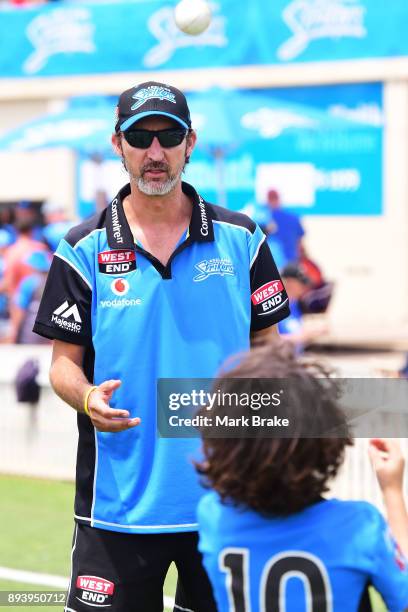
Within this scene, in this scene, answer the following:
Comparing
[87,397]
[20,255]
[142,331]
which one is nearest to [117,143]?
[142,331]

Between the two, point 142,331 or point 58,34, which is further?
point 58,34

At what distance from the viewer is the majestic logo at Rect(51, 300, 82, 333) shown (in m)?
3.68

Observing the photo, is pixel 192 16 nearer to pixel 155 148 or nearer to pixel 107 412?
pixel 155 148

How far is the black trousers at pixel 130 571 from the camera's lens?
3.61 meters

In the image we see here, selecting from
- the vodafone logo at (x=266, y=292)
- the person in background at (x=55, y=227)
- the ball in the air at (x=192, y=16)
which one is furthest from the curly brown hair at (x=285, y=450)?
the person in background at (x=55, y=227)

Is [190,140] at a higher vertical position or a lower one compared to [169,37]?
lower

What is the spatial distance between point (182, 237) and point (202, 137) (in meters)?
7.99

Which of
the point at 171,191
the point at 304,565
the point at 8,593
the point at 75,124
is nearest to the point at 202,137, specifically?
the point at 75,124

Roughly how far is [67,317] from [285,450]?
1288 mm

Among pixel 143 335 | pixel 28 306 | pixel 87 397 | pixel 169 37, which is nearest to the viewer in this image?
pixel 87 397

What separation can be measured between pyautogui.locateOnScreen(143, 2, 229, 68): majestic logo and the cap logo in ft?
39.2

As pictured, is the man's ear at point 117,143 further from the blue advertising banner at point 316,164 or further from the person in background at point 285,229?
the blue advertising banner at point 316,164

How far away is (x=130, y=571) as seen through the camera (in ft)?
11.9

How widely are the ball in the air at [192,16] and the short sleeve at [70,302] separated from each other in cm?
412
